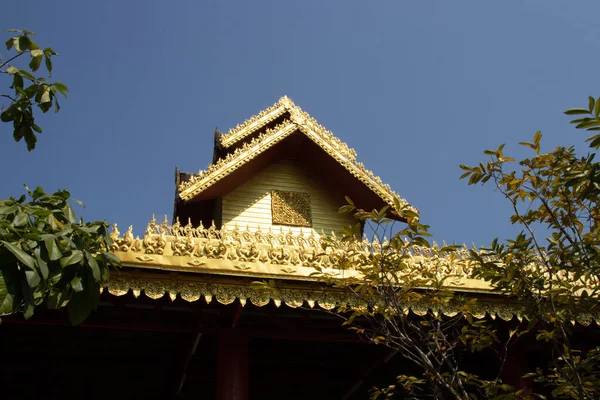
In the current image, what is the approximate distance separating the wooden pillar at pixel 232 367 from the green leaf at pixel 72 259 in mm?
3141

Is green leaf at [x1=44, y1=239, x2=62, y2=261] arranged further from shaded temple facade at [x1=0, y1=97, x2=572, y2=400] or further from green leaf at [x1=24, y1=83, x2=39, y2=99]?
shaded temple facade at [x1=0, y1=97, x2=572, y2=400]

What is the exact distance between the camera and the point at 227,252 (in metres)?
6.93

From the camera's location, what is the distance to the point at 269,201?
451 inches

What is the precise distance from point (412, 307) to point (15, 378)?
19.0 ft

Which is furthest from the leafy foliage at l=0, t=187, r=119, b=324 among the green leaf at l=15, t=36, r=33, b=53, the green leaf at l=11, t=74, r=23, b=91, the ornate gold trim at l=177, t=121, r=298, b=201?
the ornate gold trim at l=177, t=121, r=298, b=201

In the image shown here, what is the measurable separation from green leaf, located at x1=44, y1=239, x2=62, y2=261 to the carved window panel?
23.0 feet

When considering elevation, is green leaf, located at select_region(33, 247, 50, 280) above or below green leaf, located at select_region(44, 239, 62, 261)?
below

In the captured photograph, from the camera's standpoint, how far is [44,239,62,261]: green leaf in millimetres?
4133

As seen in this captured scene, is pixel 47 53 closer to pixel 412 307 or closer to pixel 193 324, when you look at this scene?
pixel 193 324

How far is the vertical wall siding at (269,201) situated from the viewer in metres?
11.1

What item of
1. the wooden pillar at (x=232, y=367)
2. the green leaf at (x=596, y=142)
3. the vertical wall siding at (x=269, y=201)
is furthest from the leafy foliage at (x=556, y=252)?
the vertical wall siding at (x=269, y=201)

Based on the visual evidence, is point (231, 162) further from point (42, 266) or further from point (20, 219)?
point (42, 266)

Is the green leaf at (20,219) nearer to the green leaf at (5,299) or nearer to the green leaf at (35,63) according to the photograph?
the green leaf at (5,299)

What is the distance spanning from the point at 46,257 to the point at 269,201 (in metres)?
7.37
